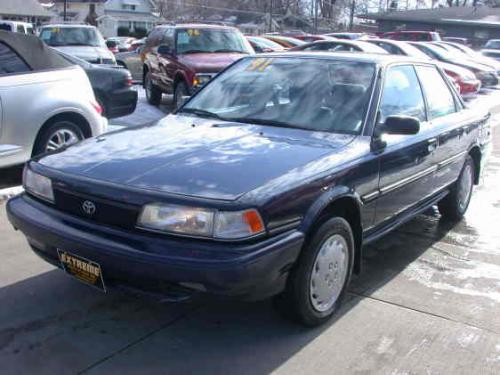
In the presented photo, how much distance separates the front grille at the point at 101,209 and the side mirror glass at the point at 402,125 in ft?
5.89

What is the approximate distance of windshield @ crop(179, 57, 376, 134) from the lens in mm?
4090

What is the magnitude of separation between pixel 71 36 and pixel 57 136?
10.8 meters

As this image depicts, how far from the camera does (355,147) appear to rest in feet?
12.4

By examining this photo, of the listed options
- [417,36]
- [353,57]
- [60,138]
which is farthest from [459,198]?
[417,36]

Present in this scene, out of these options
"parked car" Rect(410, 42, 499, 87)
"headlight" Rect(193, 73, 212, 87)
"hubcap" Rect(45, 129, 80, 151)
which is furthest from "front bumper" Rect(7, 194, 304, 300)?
"parked car" Rect(410, 42, 499, 87)

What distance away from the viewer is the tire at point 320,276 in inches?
129

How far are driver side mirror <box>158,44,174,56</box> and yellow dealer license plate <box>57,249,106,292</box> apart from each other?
8.77 meters

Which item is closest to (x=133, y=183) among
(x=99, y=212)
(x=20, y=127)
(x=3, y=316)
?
(x=99, y=212)

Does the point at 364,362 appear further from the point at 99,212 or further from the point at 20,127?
the point at 20,127

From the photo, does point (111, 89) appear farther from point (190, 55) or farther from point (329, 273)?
point (329, 273)

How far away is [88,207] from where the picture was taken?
3.22 meters

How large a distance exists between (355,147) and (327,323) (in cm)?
108

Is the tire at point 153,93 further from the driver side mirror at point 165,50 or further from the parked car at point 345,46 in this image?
the parked car at point 345,46

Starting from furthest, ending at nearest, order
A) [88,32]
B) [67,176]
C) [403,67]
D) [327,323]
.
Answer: [88,32] → [403,67] → [327,323] → [67,176]
